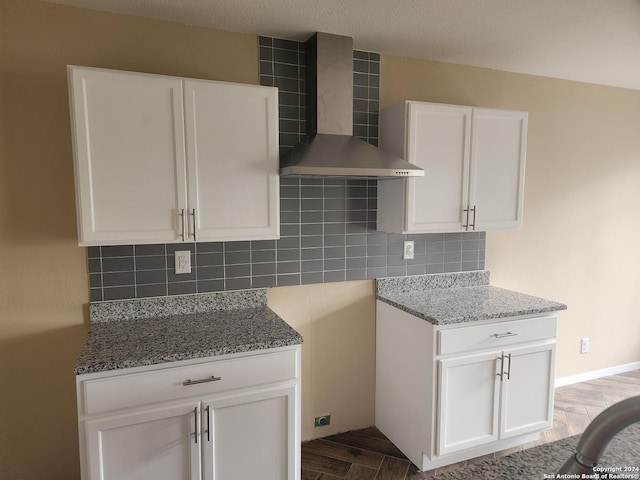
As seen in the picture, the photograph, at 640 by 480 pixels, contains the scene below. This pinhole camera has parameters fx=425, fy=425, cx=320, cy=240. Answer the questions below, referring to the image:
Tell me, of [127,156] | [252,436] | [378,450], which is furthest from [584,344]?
[127,156]

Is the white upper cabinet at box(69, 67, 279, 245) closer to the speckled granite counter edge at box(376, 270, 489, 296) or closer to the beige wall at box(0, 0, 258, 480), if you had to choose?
the beige wall at box(0, 0, 258, 480)

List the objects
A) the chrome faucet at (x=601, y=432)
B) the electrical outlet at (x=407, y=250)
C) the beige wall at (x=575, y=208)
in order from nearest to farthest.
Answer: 1. the chrome faucet at (x=601, y=432)
2. the electrical outlet at (x=407, y=250)
3. the beige wall at (x=575, y=208)

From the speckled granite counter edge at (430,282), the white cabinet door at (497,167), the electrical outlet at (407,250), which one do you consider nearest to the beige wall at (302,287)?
the speckled granite counter edge at (430,282)

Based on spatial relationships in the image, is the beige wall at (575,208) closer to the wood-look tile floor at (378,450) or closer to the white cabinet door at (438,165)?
the wood-look tile floor at (378,450)

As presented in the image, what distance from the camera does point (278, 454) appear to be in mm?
1939

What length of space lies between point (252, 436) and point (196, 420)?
27 cm

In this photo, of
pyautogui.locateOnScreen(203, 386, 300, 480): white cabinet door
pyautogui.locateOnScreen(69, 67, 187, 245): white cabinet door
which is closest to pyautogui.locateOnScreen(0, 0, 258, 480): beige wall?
pyautogui.locateOnScreen(69, 67, 187, 245): white cabinet door

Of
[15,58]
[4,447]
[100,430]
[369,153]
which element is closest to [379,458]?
[100,430]

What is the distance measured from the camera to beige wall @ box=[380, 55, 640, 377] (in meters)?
3.14

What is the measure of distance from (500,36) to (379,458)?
8.35ft

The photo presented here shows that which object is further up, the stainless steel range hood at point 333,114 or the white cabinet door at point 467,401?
the stainless steel range hood at point 333,114

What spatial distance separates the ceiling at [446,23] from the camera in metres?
2.01

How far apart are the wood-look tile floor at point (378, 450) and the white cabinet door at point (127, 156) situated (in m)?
1.57

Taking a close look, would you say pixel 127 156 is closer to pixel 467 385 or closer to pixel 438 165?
pixel 438 165
